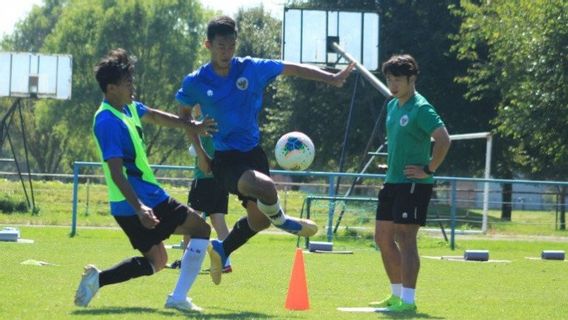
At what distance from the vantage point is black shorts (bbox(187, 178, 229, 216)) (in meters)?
14.0

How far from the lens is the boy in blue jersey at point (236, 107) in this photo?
9.79m

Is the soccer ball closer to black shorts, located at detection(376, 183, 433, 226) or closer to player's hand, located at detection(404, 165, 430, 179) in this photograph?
black shorts, located at detection(376, 183, 433, 226)

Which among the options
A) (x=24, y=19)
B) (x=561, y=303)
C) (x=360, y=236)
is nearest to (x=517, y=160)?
(x=360, y=236)

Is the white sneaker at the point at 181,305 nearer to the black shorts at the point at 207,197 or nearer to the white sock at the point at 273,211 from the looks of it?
the white sock at the point at 273,211

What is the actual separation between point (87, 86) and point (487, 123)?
28.5 m

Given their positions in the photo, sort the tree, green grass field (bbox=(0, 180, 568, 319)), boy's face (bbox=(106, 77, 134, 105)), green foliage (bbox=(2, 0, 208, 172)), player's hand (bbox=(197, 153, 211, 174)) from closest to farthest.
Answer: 1. boy's face (bbox=(106, 77, 134, 105))
2. green grass field (bbox=(0, 180, 568, 319))
3. player's hand (bbox=(197, 153, 211, 174))
4. the tree
5. green foliage (bbox=(2, 0, 208, 172))

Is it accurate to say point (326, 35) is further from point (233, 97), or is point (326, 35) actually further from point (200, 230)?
point (200, 230)

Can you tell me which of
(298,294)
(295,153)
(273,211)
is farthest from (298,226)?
(295,153)

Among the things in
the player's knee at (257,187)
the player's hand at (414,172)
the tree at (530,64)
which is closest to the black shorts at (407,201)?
the player's hand at (414,172)

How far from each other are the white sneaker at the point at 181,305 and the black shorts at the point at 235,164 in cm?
113

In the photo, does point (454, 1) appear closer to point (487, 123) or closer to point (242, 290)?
point (487, 123)

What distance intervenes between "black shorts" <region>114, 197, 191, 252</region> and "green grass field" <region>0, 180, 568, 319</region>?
0.53 metres

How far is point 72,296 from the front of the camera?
10391mm

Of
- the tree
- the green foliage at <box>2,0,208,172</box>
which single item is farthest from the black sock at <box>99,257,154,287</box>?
the green foliage at <box>2,0,208,172</box>
